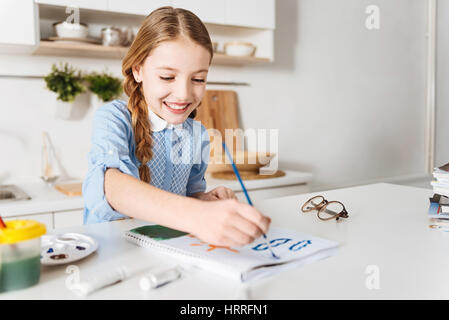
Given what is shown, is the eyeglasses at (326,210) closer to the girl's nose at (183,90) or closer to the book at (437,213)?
the book at (437,213)

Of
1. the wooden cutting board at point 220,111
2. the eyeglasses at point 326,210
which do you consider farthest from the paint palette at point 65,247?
the wooden cutting board at point 220,111

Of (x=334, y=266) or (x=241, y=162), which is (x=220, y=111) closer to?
(x=241, y=162)

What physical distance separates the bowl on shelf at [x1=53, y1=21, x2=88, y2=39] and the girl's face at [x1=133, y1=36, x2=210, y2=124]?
3.88 ft

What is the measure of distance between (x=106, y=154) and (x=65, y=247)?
0.23 metres

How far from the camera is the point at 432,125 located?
3.93 metres

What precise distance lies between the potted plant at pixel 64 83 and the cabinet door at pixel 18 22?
25cm

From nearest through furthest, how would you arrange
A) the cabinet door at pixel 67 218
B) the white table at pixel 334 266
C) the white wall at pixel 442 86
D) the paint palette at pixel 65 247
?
the white table at pixel 334 266, the paint palette at pixel 65 247, the cabinet door at pixel 67 218, the white wall at pixel 442 86

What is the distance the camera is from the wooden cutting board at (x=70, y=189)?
1894mm

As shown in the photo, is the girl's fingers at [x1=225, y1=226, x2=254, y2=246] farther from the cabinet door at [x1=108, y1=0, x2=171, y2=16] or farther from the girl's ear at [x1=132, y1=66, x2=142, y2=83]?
the cabinet door at [x1=108, y1=0, x2=171, y2=16]

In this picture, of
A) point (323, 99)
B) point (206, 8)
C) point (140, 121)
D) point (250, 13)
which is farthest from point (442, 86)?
point (140, 121)

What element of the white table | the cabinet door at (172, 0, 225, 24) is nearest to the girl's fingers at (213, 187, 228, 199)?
the white table

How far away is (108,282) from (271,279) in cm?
25

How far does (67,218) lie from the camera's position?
1.84 meters
